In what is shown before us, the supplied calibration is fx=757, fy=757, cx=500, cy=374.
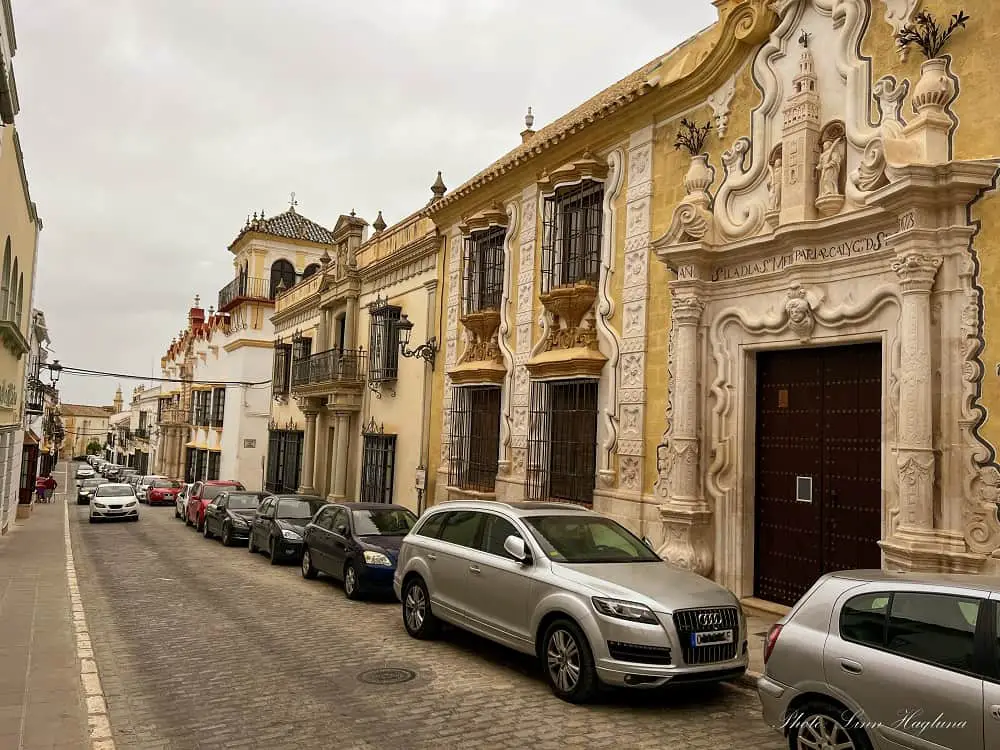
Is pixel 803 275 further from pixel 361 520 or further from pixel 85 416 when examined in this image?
pixel 85 416

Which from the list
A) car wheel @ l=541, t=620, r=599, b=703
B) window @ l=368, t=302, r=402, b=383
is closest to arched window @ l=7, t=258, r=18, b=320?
window @ l=368, t=302, r=402, b=383

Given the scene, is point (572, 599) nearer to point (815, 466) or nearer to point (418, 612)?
point (418, 612)

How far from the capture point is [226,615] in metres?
9.95

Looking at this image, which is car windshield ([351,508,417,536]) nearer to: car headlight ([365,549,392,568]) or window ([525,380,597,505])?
car headlight ([365,549,392,568])

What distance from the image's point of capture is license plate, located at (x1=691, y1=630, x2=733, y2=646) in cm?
609

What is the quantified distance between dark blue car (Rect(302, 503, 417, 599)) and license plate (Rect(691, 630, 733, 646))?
576cm

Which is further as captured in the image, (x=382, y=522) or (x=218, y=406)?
(x=218, y=406)

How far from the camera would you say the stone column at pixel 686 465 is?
32.7 ft

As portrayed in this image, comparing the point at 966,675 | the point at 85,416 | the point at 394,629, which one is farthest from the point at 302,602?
the point at 85,416

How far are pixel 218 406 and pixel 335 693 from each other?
1341 inches

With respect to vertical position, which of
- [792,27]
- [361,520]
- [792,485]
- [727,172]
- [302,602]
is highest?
[792,27]

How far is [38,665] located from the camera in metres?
7.23

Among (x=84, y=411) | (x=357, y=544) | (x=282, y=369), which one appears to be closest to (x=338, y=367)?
(x=282, y=369)

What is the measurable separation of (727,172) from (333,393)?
47.2 feet
